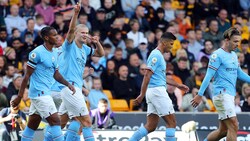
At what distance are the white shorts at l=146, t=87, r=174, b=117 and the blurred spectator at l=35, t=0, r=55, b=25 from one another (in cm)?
864

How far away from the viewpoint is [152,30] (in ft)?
89.1

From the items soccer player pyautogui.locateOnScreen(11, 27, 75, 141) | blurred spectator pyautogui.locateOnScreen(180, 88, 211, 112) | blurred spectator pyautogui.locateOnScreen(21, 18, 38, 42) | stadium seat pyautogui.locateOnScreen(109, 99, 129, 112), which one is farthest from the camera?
blurred spectator pyautogui.locateOnScreen(21, 18, 38, 42)

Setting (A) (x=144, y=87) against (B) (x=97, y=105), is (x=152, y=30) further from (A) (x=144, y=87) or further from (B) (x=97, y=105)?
(A) (x=144, y=87)

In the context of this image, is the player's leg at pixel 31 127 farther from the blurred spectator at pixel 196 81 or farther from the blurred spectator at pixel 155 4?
the blurred spectator at pixel 155 4

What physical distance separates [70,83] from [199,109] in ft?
24.1

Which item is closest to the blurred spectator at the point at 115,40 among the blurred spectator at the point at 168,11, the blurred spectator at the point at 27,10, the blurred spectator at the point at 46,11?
the blurred spectator at the point at 46,11

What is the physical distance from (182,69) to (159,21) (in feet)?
8.75

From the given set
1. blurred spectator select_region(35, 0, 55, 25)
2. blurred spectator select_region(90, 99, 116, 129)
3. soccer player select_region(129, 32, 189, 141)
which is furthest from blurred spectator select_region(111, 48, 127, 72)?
soccer player select_region(129, 32, 189, 141)

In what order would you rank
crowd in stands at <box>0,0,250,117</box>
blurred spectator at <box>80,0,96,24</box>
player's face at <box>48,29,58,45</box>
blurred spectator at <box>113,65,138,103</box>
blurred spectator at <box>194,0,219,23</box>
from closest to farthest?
player's face at <box>48,29,58,45</box> → crowd in stands at <box>0,0,250,117</box> → blurred spectator at <box>113,65,138,103</box> → blurred spectator at <box>80,0,96,24</box> → blurred spectator at <box>194,0,219,23</box>

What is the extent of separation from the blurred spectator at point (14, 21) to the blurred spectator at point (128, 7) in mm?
3366

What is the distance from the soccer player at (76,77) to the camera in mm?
16844

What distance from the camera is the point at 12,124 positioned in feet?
62.1

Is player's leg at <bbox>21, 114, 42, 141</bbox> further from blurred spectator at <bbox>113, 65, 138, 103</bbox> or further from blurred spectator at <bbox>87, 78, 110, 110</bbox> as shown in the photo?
blurred spectator at <bbox>113, 65, 138, 103</bbox>

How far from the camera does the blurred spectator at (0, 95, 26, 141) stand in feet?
61.1
